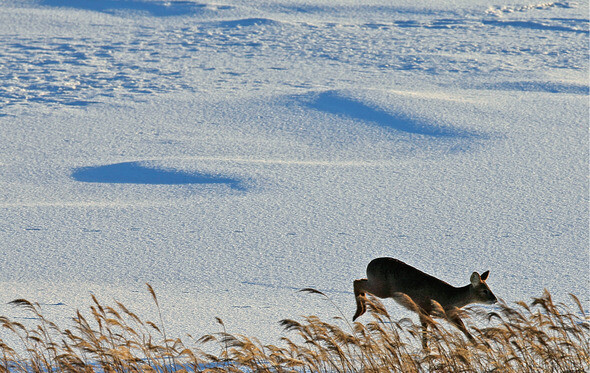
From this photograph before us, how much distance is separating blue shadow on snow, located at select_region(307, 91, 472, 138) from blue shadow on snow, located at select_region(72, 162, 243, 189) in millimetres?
2398

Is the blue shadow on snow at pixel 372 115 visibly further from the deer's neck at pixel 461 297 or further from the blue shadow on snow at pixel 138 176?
the deer's neck at pixel 461 297

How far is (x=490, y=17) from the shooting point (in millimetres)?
13867

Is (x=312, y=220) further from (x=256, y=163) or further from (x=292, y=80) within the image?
(x=292, y=80)

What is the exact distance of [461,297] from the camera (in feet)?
10.3

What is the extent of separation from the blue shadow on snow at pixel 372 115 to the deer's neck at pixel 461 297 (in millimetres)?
4871

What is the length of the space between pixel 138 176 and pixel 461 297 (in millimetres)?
4153

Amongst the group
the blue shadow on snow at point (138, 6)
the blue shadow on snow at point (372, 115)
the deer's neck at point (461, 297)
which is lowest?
the blue shadow on snow at point (372, 115)

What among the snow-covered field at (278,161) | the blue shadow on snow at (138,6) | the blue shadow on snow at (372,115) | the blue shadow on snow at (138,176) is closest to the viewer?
the snow-covered field at (278,161)

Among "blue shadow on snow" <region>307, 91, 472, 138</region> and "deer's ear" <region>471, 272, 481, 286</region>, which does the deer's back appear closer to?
"deer's ear" <region>471, 272, 481, 286</region>

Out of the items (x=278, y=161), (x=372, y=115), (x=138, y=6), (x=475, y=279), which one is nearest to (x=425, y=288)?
(x=475, y=279)

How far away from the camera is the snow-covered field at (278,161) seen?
459 cm

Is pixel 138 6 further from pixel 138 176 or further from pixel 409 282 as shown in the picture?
pixel 409 282

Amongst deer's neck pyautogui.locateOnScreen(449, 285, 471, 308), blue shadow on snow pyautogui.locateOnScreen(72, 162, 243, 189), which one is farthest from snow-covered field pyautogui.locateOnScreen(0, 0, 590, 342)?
deer's neck pyautogui.locateOnScreen(449, 285, 471, 308)

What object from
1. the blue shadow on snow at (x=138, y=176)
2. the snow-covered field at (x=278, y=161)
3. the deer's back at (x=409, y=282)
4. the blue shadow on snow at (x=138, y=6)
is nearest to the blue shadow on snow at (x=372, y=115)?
the snow-covered field at (x=278, y=161)
